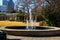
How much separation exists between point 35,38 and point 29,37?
0.36 meters

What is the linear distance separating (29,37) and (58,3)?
16.7 metres

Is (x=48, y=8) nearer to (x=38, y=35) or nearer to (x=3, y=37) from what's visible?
(x=38, y=35)

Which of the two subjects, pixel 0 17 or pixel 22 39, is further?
pixel 0 17

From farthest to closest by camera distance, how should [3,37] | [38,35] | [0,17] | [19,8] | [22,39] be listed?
[0,17] < [19,8] < [38,35] < [22,39] < [3,37]

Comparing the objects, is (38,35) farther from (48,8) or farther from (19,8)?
(19,8)

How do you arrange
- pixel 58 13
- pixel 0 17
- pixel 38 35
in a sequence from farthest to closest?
pixel 0 17 < pixel 58 13 < pixel 38 35

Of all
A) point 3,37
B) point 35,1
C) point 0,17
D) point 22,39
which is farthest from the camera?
point 0,17

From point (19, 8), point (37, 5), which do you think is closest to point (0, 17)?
point (19, 8)

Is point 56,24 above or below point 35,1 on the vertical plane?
below

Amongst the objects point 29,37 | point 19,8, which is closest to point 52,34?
point 29,37

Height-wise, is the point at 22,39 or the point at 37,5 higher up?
the point at 37,5

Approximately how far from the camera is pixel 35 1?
107 ft

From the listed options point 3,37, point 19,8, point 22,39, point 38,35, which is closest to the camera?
point 3,37

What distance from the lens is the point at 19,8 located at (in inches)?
1528
